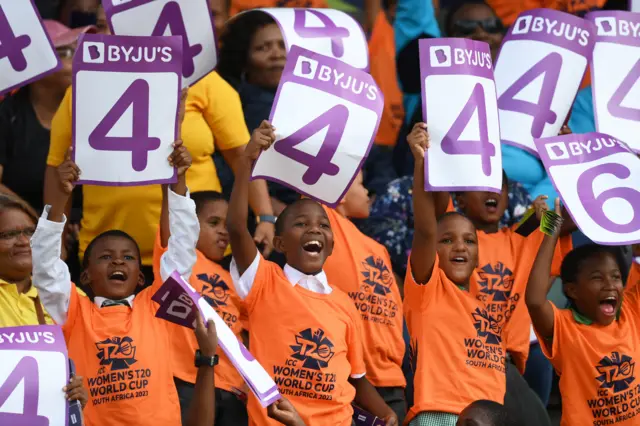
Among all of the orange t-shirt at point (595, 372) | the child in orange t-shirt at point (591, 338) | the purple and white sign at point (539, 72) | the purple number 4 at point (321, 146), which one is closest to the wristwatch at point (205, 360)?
the purple number 4 at point (321, 146)

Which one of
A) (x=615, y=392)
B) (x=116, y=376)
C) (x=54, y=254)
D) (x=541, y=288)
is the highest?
(x=54, y=254)

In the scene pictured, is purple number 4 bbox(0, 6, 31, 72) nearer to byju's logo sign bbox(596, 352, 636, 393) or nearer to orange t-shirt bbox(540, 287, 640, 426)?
orange t-shirt bbox(540, 287, 640, 426)

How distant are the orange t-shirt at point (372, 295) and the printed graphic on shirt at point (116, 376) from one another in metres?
1.10

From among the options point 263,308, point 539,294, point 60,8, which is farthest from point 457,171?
point 60,8

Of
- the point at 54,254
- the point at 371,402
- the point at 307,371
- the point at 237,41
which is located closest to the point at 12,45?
the point at 54,254

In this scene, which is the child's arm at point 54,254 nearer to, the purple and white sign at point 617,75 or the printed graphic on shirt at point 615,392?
the printed graphic on shirt at point 615,392

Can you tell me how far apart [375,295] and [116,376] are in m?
1.33

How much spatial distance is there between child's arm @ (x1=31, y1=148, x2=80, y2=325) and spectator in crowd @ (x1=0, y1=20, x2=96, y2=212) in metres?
1.26

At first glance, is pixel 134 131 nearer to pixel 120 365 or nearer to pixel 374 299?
pixel 120 365

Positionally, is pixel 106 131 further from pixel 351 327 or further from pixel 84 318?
pixel 351 327

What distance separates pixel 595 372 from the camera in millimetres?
5711

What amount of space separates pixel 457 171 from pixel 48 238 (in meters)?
1.72

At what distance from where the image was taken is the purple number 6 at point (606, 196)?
5.70 meters

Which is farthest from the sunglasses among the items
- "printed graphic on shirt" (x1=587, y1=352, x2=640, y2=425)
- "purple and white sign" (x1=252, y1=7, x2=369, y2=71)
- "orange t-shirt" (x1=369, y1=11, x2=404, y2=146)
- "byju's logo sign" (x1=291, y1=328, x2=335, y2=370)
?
"byju's logo sign" (x1=291, y1=328, x2=335, y2=370)
